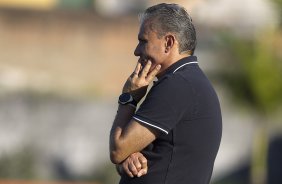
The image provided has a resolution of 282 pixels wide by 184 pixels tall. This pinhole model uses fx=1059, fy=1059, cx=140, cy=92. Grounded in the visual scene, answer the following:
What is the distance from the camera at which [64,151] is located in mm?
15992

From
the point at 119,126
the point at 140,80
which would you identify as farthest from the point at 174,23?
the point at 119,126

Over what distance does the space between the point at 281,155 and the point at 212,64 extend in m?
3.70

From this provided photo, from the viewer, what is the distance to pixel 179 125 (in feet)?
16.0

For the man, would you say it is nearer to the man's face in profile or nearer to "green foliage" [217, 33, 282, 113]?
the man's face in profile

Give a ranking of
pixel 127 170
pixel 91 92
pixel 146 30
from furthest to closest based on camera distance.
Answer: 1. pixel 91 92
2. pixel 146 30
3. pixel 127 170

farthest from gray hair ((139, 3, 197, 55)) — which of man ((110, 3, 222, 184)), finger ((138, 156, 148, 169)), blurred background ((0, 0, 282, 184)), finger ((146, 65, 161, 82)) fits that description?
blurred background ((0, 0, 282, 184))

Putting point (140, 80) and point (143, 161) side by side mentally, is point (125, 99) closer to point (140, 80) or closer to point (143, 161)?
point (140, 80)

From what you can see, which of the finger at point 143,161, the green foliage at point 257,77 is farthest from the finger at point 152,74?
the green foliage at point 257,77

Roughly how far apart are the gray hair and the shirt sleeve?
0.21 metres

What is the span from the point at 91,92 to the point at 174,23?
16.9 meters

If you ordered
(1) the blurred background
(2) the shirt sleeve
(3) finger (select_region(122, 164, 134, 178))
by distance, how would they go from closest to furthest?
(2) the shirt sleeve, (3) finger (select_region(122, 164, 134, 178)), (1) the blurred background

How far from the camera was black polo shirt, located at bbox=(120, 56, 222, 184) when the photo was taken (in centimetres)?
485

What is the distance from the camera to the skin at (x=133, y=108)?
4859 mm

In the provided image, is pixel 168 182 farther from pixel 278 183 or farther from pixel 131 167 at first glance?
pixel 278 183
